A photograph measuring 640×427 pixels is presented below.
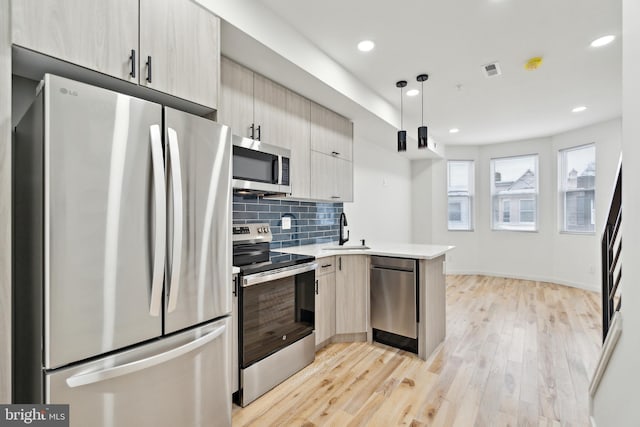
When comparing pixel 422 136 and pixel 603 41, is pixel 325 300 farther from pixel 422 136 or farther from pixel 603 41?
pixel 603 41

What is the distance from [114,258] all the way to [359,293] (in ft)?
7.26

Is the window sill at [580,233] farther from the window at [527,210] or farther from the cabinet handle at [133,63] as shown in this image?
the cabinet handle at [133,63]

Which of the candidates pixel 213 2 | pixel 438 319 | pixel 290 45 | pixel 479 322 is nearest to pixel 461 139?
pixel 479 322

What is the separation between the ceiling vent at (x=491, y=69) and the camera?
2922 millimetres

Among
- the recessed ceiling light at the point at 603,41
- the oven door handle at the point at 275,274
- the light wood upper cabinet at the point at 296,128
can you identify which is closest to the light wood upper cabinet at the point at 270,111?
the light wood upper cabinet at the point at 296,128

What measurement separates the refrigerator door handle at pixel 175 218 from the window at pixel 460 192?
236 inches

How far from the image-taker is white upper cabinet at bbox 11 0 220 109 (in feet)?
3.72

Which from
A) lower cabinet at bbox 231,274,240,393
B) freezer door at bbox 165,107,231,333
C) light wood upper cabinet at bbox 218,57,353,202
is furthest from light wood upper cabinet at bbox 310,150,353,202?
freezer door at bbox 165,107,231,333

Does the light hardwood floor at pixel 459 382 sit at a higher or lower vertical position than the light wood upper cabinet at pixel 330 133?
lower

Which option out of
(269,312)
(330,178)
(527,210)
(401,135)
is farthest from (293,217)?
(527,210)

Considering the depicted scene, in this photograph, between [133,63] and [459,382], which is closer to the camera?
[133,63]

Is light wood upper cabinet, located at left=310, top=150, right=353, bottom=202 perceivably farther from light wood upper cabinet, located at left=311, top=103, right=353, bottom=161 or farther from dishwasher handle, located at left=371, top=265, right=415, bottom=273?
dishwasher handle, located at left=371, top=265, right=415, bottom=273

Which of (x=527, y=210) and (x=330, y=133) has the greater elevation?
(x=330, y=133)

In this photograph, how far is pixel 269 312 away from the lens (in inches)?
87.0
